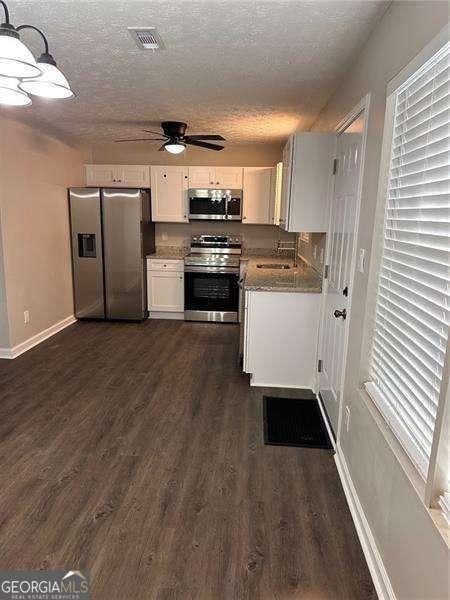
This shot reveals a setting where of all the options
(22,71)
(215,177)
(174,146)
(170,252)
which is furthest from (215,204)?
(22,71)

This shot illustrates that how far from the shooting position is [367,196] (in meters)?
2.06

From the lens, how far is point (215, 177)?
212 inches

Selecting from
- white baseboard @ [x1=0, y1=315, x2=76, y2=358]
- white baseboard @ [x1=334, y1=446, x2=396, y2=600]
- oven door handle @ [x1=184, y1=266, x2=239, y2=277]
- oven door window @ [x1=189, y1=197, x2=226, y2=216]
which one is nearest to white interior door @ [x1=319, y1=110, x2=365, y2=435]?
white baseboard @ [x1=334, y1=446, x2=396, y2=600]

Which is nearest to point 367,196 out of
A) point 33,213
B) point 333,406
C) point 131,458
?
point 333,406

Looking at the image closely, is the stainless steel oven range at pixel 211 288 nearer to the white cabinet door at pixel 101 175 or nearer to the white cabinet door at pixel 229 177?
the white cabinet door at pixel 229 177

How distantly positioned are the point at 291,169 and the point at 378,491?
→ 2.36 meters

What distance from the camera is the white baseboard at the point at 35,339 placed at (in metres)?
4.02

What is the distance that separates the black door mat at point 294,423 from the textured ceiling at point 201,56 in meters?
2.40

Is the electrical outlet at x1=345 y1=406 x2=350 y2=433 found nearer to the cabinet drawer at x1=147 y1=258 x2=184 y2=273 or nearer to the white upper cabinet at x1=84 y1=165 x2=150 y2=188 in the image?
the cabinet drawer at x1=147 y1=258 x2=184 y2=273

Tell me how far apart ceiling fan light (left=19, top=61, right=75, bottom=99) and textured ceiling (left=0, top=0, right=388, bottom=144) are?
0.50 m

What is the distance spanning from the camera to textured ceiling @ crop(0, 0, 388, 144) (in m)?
1.84

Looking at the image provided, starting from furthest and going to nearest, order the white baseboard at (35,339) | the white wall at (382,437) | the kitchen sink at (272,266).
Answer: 1. the kitchen sink at (272,266)
2. the white baseboard at (35,339)
3. the white wall at (382,437)

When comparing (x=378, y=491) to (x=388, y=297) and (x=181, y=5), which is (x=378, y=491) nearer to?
(x=388, y=297)

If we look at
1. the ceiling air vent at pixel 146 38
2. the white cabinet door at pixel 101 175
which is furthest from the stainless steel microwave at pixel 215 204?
the ceiling air vent at pixel 146 38
